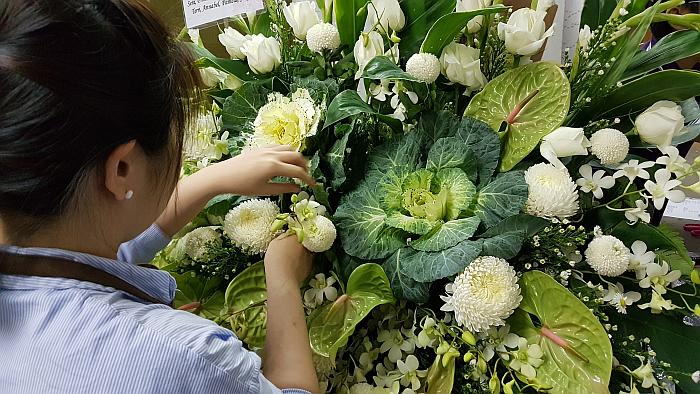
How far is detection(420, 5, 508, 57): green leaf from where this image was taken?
679mm

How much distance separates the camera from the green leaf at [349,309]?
2.18 feet

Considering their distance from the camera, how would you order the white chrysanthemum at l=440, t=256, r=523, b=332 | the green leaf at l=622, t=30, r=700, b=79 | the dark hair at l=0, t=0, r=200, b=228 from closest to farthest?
the dark hair at l=0, t=0, r=200, b=228 < the white chrysanthemum at l=440, t=256, r=523, b=332 < the green leaf at l=622, t=30, r=700, b=79

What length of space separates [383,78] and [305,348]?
0.30 m

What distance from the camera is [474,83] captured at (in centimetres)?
73

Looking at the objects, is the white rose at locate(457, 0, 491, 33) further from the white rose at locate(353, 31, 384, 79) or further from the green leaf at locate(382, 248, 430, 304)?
the green leaf at locate(382, 248, 430, 304)

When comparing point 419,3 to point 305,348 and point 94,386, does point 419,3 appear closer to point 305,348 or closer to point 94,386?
point 305,348

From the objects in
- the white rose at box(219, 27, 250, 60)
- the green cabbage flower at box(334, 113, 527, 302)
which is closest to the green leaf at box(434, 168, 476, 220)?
the green cabbage flower at box(334, 113, 527, 302)

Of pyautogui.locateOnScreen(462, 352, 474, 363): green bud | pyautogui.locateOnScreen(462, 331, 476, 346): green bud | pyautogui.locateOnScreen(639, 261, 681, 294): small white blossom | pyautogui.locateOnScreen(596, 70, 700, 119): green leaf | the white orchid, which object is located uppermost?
pyautogui.locateOnScreen(596, 70, 700, 119): green leaf

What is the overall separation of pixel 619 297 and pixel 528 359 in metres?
0.12

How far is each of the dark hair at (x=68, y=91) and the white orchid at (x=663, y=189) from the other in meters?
0.50

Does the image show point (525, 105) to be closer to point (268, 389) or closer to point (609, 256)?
point (609, 256)

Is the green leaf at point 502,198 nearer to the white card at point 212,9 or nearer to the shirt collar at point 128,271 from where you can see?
the shirt collar at point 128,271

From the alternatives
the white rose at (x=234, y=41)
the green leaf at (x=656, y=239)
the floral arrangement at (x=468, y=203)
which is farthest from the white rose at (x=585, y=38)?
the white rose at (x=234, y=41)

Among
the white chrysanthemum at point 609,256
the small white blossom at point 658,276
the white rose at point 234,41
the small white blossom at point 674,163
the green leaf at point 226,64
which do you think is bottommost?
the small white blossom at point 658,276
